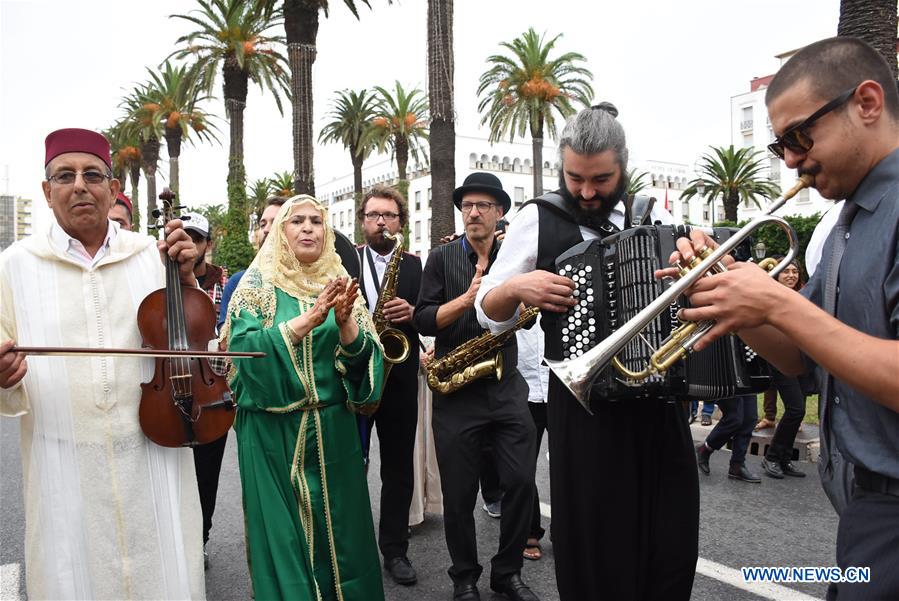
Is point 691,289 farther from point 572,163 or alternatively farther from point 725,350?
point 572,163

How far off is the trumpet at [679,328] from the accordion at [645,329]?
137 millimetres

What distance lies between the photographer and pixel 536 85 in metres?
33.4

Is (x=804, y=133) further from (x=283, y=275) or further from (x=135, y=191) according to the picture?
(x=135, y=191)

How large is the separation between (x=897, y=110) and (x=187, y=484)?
314cm

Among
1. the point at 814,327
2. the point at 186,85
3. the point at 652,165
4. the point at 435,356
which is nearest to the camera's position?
the point at 814,327

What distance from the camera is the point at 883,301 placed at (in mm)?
1750

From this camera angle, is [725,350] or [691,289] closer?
[691,289]

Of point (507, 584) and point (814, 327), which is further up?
point (814, 327)

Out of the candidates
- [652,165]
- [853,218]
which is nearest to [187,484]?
[853,218]

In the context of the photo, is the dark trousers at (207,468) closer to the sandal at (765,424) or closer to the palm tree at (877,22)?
the sandal at (765,424)

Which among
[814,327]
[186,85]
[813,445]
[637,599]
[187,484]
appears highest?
[186,85]

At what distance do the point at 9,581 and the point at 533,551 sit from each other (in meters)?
3.59

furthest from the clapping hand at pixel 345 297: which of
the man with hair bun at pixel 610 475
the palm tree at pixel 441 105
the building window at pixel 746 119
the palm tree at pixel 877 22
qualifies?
the building window at pixel 746 119

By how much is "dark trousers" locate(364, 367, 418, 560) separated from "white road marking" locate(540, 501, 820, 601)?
3.74 feet
